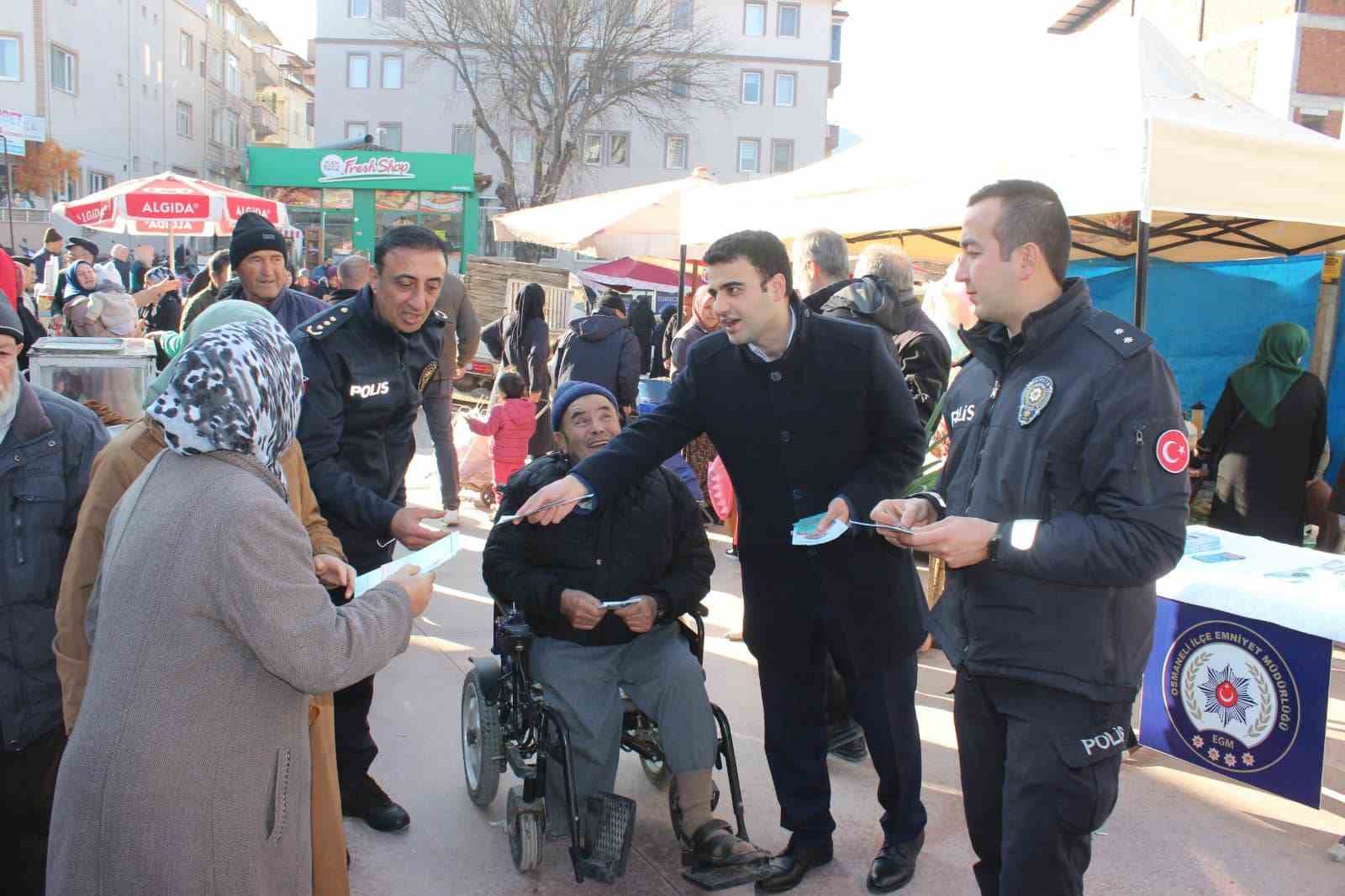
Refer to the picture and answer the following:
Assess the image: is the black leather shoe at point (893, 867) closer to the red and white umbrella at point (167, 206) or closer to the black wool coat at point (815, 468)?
the black wool coat at point (815, 468)

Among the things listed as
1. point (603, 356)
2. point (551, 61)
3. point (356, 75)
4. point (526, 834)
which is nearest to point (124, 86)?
point (356, 75)

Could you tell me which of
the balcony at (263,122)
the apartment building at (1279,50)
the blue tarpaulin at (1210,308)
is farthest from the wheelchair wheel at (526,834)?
the balcony at (263,122)

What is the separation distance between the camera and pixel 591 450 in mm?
3863

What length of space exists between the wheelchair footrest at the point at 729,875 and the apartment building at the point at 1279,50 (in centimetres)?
2681

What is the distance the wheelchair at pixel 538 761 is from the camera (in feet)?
10.4

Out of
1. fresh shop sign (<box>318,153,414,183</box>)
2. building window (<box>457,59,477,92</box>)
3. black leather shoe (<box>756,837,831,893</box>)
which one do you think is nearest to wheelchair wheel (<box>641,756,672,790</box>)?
black leather shoe (<box>756,837,831,893</box>)

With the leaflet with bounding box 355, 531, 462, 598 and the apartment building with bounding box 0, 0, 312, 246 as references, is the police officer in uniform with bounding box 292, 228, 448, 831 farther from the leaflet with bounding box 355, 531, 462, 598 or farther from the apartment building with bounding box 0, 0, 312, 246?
the apartment building with bounding box 0, 0, 312, 246

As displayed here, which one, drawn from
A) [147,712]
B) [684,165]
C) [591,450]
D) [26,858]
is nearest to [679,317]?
[591,450]

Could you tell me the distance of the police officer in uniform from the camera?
10.9ft

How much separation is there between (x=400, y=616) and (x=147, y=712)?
1.52 feet

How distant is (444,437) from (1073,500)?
5.88 meters

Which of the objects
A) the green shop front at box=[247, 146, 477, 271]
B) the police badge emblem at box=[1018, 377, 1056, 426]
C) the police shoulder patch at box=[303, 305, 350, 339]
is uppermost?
the green shop front at box=[247, 146, 477, 271]

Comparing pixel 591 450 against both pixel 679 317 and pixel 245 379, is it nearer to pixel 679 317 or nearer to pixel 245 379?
pixel 245 379

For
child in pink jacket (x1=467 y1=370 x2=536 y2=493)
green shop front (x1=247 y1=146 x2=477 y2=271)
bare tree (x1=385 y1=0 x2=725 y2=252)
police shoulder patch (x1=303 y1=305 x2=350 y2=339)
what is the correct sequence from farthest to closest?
bare tree (x1=385 y1=0 x2=725 y2=252), green shop front (x1=247 y1=146 x2=477 y2=271), child in pink jacket (x1=467 y1=370 x2=536 y2=493), police shoulder patch (x1=303 y1=305 x2=350 y2=339)
